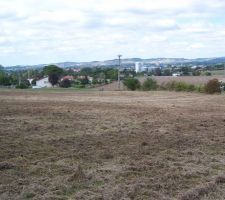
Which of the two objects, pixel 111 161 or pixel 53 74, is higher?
pixel 111 161

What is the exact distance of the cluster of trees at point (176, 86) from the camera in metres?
55.0

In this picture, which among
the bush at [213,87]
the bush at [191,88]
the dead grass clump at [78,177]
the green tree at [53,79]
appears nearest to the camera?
the dead grass clump at [78,177]

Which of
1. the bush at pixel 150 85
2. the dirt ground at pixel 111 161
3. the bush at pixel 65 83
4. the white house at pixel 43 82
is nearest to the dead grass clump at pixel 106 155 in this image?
the dirt ground at pixel 111 161

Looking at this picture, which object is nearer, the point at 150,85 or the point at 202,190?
the point at 202,190

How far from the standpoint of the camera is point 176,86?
62625mm

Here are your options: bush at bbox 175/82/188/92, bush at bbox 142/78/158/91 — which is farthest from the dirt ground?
bush at bbox 142/78/158/91

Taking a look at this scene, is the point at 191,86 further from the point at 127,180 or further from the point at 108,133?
the point at 127,180

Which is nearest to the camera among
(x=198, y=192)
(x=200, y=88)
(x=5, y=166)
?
(x=198, y=192)

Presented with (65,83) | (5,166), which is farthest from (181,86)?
(5,166)

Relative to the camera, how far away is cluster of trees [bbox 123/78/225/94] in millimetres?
55031

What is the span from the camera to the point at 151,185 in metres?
7.38

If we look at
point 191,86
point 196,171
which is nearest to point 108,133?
point 196,171

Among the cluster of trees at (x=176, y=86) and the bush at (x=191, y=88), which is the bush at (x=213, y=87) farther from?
the bush at (x=191, y=88)

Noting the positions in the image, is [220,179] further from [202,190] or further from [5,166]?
[5,166]
